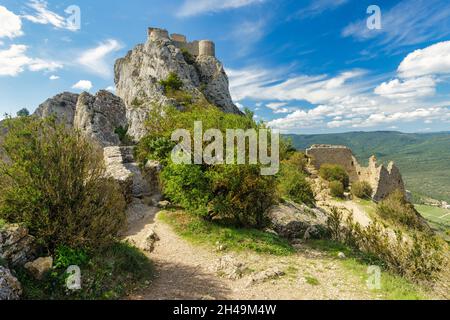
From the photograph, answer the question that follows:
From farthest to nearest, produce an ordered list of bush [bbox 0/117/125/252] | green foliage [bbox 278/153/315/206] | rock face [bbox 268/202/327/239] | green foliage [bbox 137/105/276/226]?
green foliage [bbox 278/153/315/206] → rock face [bbox 268/202/327/239] → green foliage [bbox 137/105/276/226] → bush [bbox 0/117/125/252]

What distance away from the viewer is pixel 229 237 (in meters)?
13.5

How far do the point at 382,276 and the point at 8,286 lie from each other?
34.6ft

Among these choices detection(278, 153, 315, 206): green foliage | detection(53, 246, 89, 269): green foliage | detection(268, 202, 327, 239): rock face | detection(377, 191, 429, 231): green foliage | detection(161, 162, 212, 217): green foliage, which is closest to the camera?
detection(53, 246, 89, 269): green foliage

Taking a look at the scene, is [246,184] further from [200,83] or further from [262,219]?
[200,83]

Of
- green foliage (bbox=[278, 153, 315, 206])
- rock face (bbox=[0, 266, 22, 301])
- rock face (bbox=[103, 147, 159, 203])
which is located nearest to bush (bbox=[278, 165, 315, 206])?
green foliage (bbox=[278, 153, 315, 206])

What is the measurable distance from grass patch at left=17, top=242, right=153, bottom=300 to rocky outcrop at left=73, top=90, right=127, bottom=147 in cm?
2430

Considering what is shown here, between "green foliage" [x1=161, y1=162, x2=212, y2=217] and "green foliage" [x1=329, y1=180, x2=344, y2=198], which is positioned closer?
"green foliage" [x1=161, y1=162, x2=212, y2=217]

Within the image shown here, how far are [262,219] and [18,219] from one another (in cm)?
1107

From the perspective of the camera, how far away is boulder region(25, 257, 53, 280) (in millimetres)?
7519

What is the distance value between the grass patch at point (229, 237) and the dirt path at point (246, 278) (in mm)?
490

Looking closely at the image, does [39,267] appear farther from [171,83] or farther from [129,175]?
[171,83]

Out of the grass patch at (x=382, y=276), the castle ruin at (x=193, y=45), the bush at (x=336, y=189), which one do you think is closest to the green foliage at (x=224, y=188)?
the grass patch at (x=382, y=276)

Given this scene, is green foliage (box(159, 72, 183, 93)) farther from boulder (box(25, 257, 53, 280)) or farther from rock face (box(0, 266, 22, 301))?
rock face (box(0, 266, 22, 301))
